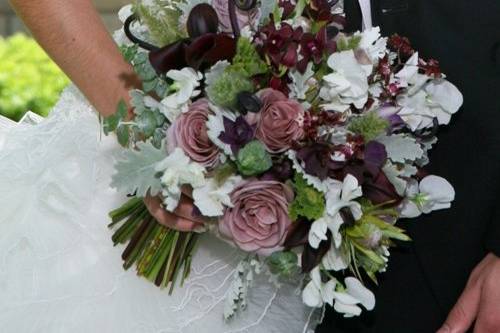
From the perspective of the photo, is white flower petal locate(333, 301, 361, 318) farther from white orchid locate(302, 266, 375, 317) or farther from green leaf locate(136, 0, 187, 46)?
green leaf locate(136, 0, 187, 46)

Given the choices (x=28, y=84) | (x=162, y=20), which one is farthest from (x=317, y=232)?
(x=28, y=84)

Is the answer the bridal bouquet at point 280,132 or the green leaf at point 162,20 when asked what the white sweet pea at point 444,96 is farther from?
the green leaf at point 162,20

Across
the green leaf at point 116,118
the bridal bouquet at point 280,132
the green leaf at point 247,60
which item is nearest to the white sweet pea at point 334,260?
the bridal bouquet at point 280,132

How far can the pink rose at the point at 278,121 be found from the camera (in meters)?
1.70

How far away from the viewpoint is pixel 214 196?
1.72 metres

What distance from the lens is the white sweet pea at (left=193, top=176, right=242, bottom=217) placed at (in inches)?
67.6

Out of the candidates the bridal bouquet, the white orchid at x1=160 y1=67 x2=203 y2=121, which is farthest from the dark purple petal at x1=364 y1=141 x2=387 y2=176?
the white orchid at x1=160 y1=67 x2=203 y2=121

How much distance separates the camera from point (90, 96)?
Result: 2006mm

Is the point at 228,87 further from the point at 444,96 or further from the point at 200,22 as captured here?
the point at 444,96

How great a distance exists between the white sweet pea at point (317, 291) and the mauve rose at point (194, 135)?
275 mm

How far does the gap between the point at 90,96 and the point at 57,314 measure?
1.44ft

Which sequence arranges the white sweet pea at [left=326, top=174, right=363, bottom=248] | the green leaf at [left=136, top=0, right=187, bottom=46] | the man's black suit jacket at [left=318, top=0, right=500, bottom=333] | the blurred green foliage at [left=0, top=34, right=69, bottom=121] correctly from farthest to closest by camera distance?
the blurred green foliage at [left=0, top=34, right=69, bottom=121]
the man's black suit jacket at [left=318, top=0, right=500, bottom=333]
the green leaf at [left=136, top=0, right=187, bottom=46]
the white sweet pea at [left=326, top=174, right=363, bottom=248]

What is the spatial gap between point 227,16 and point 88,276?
1.98ft

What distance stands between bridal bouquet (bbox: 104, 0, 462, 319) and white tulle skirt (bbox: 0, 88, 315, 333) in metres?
0.19
